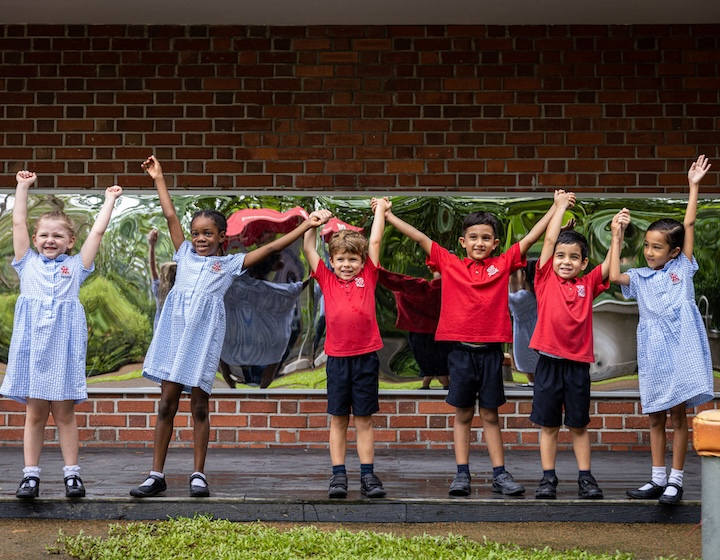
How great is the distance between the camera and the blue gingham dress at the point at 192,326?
536 cm

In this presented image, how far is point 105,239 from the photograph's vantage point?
23.6 ft

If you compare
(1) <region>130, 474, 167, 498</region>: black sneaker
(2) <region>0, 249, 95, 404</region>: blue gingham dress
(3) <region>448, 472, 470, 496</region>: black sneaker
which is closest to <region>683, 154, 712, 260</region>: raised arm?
(3) <region>448, 472, 470, 496</region>: black sneaker

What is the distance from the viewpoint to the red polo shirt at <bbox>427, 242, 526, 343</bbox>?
5.46 meters

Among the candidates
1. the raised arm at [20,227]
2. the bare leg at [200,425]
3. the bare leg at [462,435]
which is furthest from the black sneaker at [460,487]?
the raised arm at [20,227]

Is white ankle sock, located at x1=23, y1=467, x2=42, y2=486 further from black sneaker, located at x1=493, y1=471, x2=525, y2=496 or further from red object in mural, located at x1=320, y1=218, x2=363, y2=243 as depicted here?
red object in mural, located at x1=320, y1=218, x2=363, y2=243

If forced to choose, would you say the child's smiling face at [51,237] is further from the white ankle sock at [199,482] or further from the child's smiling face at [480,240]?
the child's smiling face at [480,240]

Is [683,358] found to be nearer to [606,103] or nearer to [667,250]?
[667,250]

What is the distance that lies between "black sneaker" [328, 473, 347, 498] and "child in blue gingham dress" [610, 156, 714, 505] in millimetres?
1564

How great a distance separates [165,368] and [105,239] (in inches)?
84.2

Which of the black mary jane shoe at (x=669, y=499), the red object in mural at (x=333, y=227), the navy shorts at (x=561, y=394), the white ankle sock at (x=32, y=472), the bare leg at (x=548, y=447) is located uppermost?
the red object in mural at (x=333, y=227)

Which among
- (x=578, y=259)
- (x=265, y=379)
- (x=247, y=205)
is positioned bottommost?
(x=265, y=379)

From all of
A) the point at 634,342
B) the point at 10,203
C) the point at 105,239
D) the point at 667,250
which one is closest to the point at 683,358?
the point at 667,250

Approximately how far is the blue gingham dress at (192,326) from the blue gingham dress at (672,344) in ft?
7.74

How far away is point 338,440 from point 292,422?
184cm
